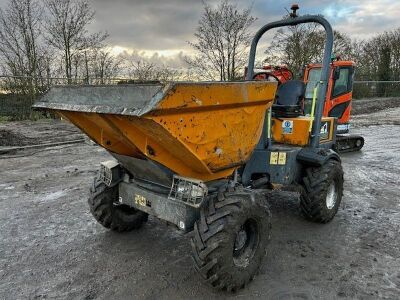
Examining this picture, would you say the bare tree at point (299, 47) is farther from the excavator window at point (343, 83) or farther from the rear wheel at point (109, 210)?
the rear wheel at point (109, 210)

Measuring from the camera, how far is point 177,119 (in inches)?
105

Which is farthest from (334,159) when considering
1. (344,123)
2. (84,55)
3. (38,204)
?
(84,55)

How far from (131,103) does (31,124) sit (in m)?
11.6

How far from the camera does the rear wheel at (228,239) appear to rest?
9.82 ft

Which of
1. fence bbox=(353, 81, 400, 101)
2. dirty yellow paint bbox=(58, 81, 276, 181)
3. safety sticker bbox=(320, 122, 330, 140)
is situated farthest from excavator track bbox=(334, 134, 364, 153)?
fence bbox=(353, 81, 400, 101)

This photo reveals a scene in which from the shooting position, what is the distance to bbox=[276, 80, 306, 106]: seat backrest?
4.70 meters

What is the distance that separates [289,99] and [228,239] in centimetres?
233

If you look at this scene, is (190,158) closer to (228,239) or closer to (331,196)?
(228,239)

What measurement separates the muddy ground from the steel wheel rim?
20 centimetres

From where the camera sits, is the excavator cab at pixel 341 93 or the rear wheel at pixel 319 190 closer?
the rear wheel at pixel 319 190

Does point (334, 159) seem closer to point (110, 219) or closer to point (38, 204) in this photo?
point (110, 219)

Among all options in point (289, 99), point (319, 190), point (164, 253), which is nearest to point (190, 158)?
point (164, 253)

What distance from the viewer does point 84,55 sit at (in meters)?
17.1

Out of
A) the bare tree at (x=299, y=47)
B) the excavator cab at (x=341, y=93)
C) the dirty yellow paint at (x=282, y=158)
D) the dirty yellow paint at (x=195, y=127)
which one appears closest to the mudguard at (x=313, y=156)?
the dirty yellow paint at (x=282, y=158)
